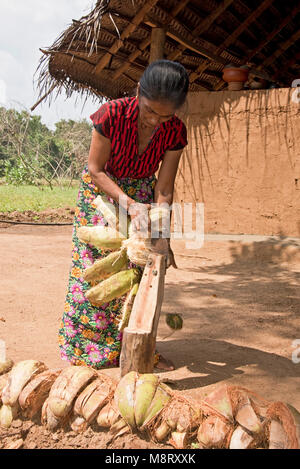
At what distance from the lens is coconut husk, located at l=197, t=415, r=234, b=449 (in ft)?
4.75

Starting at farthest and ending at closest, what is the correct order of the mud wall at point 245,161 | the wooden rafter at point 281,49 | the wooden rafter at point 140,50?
1. the wooden rafter at point 281,49
2. the mud wall at point 245,161
3. the wooden rafter at point 140,50

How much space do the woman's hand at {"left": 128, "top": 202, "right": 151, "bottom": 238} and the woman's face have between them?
15.1 inches

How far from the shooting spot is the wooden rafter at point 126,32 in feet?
15.7

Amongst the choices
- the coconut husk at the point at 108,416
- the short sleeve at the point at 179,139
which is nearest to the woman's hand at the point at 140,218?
the short sleeve at the point at 179,139

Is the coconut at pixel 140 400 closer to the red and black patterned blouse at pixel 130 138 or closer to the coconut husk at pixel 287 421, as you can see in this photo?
the coconut husk at pixel 287 421

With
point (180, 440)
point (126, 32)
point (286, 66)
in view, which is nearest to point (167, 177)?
point (180, 440)

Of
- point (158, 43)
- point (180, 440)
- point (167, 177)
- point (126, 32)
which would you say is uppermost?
point (126, 32)

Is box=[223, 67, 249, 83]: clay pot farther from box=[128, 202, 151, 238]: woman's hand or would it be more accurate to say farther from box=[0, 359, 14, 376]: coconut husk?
box=[0, 359, 14, 376]: coconut husk

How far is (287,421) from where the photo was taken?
1.39m

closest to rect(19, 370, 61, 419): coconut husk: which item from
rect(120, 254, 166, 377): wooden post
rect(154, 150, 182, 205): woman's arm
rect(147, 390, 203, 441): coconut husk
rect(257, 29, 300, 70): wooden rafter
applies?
rect(120, 254, 166, 377): wooden post

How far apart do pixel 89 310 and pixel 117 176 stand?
2.38 ft

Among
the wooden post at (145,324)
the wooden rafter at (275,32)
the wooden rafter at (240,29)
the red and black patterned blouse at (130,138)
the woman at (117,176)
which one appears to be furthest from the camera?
the wooden rafter at (275,32)

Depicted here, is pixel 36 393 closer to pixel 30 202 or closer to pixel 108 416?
pixel 108 416
